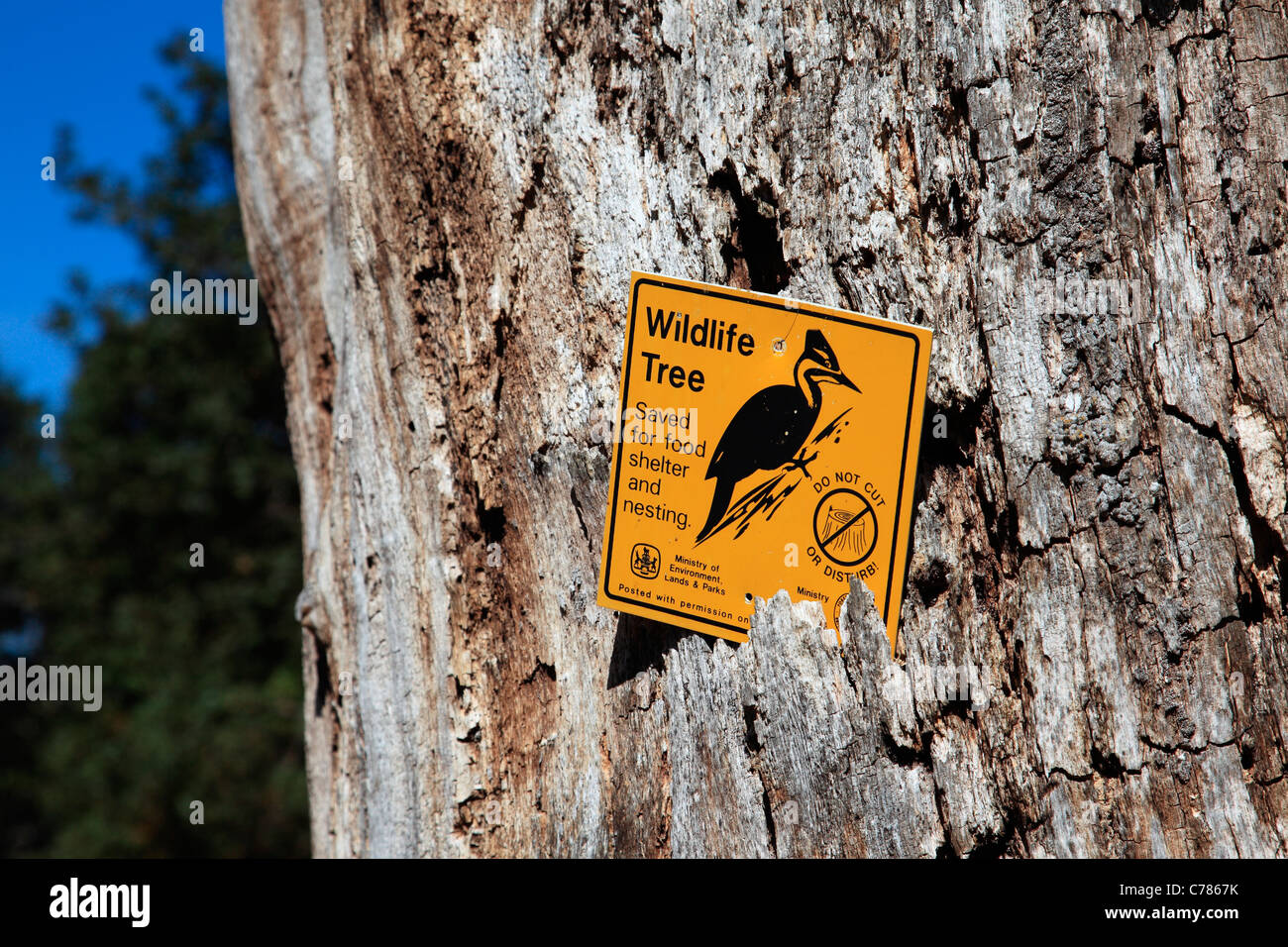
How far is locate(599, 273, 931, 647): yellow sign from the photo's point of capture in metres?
1.50

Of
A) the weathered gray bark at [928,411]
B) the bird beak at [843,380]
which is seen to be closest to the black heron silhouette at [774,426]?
the bird beak at [843,380]

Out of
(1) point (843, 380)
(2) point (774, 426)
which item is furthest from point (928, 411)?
(2) point (774, 426)

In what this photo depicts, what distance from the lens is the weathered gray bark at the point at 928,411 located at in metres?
1.37

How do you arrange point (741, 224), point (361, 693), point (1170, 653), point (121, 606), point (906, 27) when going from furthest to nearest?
point (121, 606) → point (361, 693) → point (741, 224) → point (906, 27) → point (1170, 653)

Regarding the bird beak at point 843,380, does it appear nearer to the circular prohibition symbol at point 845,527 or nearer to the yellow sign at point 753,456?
the yellow sign at point 753,456

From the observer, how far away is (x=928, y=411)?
4.92ft

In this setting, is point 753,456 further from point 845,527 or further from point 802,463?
point 845,527

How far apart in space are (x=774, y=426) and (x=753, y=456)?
66 mm

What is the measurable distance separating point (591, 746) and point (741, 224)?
3.52ft

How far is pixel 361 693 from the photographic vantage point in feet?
7.14

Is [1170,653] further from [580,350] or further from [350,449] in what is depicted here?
[350,449]

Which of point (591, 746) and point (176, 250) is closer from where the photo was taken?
point (591, 746)

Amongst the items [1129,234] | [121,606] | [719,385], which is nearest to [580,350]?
[719,385]

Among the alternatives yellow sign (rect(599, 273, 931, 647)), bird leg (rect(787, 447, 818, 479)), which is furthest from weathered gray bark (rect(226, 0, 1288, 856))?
bird leg (rect(787, 447, 818, 479))
